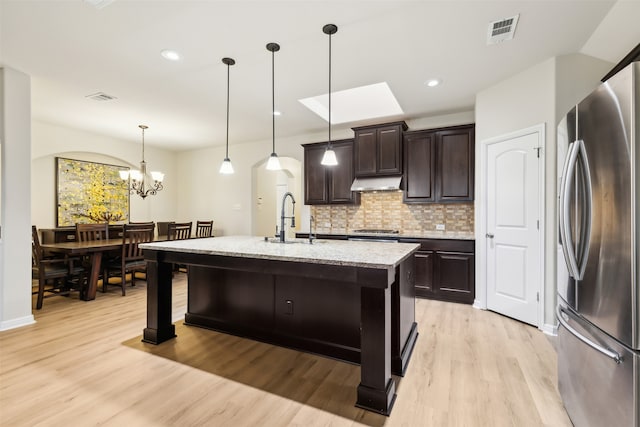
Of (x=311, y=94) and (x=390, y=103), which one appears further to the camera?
(x=390, y=103)

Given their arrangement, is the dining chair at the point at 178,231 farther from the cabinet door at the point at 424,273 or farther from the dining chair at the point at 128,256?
the cabinet door at the point at 424,273

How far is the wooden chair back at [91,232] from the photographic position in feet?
14.3

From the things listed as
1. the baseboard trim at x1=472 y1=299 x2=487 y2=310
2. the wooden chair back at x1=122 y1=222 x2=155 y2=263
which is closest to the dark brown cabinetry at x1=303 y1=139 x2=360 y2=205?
the baseboard trim at x1=472 y1=299 x2=487 y2=310

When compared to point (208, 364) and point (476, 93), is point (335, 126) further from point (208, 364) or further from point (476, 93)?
point (208, 364)

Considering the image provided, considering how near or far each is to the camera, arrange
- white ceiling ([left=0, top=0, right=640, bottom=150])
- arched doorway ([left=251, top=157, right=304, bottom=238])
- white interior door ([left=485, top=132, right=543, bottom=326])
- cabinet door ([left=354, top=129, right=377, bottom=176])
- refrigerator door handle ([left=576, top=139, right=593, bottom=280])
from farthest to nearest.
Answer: arched doorway ([left=251, top=157, right=304, bottom=238]), cabinet door ([left=354, top=129, right=377, bottom=176]), white interior door ([left=485, top=132, right=543, bottom=326]), white ceiling ([left=0, top=0, right=640, bottom=150]), refrigerator door handle ([left=576, top=139, right=593, bottom=280])

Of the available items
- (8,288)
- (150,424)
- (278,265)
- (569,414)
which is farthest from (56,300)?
(569,414)

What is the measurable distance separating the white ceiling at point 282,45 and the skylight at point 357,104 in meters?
0.35

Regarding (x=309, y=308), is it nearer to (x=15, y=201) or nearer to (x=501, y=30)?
(x=501, y=30)

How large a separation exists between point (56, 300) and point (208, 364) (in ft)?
10.5

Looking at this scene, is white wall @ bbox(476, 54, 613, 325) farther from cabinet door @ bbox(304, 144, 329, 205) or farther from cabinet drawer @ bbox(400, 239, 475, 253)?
cabinet door @ bbox(304, 144, 329, 205)

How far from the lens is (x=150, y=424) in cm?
161

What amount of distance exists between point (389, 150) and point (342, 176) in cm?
91

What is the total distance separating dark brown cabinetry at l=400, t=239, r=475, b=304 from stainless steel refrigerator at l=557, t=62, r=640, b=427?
7.29 ft

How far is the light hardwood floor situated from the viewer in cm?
168
